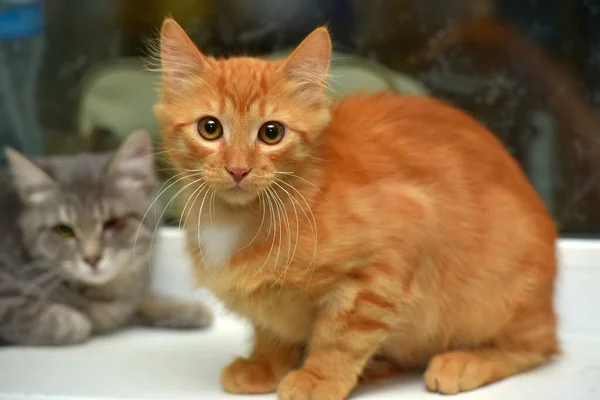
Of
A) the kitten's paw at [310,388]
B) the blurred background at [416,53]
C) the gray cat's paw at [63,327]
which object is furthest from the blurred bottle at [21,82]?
the kitten's paw at [310,388]

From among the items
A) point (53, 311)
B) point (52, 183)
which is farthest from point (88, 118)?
point (53, 311)

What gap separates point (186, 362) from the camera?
1.30 meters

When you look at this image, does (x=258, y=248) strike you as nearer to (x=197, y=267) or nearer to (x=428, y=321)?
(x=197, y=267)

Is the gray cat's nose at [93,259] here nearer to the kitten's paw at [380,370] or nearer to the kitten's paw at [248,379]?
the kitten's paw at [248,379]

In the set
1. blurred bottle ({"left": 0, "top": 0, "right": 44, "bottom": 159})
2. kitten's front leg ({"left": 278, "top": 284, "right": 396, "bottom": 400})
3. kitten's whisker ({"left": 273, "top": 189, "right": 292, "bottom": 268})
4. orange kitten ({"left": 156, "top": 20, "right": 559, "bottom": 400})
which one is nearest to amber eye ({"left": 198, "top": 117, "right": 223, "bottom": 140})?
orange kitten ({"left": 156, "top": 20, "right": 559, "bottom": 400})

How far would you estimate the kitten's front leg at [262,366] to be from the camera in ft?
3.77

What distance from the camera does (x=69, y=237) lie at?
1.47m

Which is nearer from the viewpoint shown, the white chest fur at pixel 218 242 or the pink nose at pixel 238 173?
the pink nose at pixel 238 173

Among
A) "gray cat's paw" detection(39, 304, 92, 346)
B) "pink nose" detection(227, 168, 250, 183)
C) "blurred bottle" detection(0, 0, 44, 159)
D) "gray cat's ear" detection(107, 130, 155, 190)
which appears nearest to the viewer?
"pink nose" detection(227, 168, 250, 183)

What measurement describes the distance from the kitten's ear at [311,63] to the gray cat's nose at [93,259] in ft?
2.02

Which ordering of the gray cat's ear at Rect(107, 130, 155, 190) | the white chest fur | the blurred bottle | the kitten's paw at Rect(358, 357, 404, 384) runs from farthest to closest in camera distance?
the blurred bottle < the gray cat's ear at Rect(107, 130, 155, 190) < the kitten's paw at Rect(358, 357, 404, 384) < the white chest fur

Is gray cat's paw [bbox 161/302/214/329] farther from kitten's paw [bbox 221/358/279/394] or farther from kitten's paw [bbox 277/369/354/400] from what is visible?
kitten's paw [bbox 277/369/354/400]

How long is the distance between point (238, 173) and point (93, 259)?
0.58 m

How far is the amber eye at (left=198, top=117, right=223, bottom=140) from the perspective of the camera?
1.03 meters
